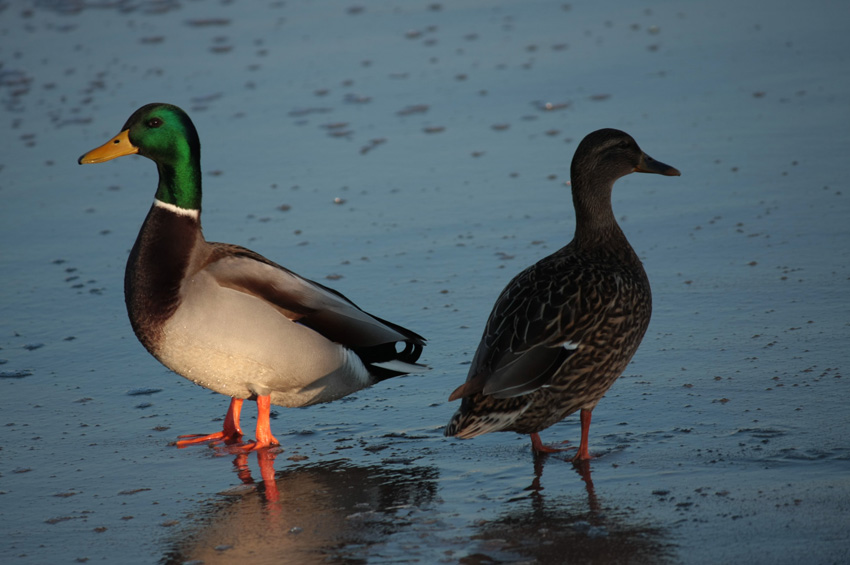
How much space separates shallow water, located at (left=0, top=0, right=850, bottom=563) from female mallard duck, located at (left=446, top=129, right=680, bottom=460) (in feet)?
0.87

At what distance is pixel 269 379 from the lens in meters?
5.02

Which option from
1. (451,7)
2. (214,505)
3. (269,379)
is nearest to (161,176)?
(269,379)

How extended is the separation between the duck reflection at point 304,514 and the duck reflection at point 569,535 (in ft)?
1.24

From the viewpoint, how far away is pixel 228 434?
16.8 ft

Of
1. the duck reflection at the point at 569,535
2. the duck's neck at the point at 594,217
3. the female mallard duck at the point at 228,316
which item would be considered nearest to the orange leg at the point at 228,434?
the female mallard duck at the point at 228,316

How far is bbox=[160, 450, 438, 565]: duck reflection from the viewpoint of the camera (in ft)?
12.9

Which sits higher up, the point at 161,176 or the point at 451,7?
the point at 451,7

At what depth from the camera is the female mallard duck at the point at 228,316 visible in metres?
4.88

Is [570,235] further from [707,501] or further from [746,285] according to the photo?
[707,501]

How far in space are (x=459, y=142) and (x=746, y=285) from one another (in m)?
3.17

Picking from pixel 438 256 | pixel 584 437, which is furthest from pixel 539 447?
pixel 438 256

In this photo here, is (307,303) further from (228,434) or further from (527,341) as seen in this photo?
(527,341)

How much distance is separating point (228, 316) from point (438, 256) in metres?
2.18

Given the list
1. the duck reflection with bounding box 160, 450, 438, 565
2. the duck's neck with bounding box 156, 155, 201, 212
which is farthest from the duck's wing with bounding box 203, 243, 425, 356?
the duck reflection with bounding box 160, 450, 438, 565
